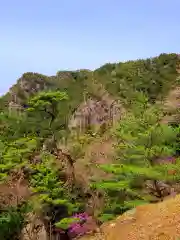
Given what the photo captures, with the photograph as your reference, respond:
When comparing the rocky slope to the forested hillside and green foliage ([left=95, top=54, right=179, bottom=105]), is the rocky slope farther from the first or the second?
green foliage ([left=95, top=54, right=179, bottom=105])

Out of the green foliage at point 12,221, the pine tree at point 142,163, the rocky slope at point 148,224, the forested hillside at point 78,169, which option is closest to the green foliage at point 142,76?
the forested hillside at point 78,169

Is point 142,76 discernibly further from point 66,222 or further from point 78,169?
point 66,222

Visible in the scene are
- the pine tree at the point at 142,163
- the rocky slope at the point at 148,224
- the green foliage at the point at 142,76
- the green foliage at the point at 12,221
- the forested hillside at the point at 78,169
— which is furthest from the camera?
the green foliage at the point at 142,76

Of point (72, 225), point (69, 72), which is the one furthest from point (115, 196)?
point (69, 72)

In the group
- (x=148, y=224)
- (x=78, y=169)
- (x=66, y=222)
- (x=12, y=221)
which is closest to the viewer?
(x=148, y=224)

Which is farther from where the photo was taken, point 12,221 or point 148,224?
point 12,221

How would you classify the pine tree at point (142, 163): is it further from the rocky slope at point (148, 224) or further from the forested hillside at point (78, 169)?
the rocky slope at point (148, 224)

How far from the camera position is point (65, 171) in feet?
76.3

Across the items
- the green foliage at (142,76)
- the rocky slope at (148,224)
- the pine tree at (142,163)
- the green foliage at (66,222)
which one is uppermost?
the green foliage at (142,76)

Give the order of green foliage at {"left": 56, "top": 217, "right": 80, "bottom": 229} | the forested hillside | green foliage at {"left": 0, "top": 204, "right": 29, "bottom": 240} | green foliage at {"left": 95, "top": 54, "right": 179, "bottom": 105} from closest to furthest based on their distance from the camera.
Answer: the forested hillside, green foliage at {"left": 56, "top": 217, "right": 80, "bottom": 229}, green foliage at {"left": 0, "top": 204, "right": 29, "bottom": 240}, green foliage at {"left": 95, "top": 54, "right": 179, "bottom": 105}

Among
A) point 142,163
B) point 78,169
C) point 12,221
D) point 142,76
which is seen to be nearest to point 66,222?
point 12,221

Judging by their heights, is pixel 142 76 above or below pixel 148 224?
above

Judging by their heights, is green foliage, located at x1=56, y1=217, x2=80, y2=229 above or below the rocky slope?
below

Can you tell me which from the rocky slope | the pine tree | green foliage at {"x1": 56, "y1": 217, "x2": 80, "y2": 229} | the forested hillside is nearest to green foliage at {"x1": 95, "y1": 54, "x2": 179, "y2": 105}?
the forested hillside
